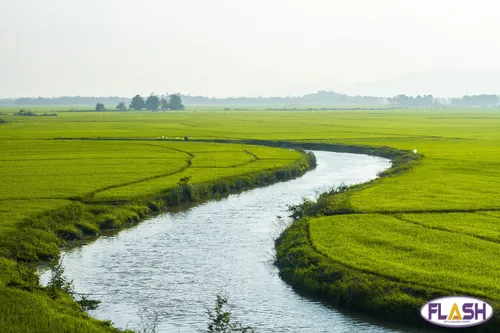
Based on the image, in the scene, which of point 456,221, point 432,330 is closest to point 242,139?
point 456,221

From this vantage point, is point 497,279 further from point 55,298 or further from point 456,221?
point 55,298

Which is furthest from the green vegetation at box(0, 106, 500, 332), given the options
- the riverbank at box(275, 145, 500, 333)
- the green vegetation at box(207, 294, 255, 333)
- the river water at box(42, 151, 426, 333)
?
the green vegetation at box(207, 294, 255, 333)

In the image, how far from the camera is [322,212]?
90.3 ft

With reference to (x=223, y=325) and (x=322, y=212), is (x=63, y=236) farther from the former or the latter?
(x=223, y=325)

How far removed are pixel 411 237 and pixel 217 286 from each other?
23.2 feet

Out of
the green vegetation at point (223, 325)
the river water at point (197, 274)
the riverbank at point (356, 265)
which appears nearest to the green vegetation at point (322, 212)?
the riverbank at point (356, 265)

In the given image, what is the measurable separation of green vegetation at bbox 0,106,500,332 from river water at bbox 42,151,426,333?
82 cm

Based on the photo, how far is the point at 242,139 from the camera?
70438mm

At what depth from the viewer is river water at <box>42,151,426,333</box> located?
16516mm

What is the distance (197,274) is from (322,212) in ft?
28.8

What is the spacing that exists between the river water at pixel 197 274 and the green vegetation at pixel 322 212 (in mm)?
821

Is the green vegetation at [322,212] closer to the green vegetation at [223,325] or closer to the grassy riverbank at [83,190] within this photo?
the grassy riverbank at [83,190]

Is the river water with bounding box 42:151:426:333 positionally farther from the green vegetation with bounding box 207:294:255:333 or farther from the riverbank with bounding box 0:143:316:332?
the riverbank with bounding box 0:143:316:332

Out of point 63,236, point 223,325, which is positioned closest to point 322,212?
point 63,236
